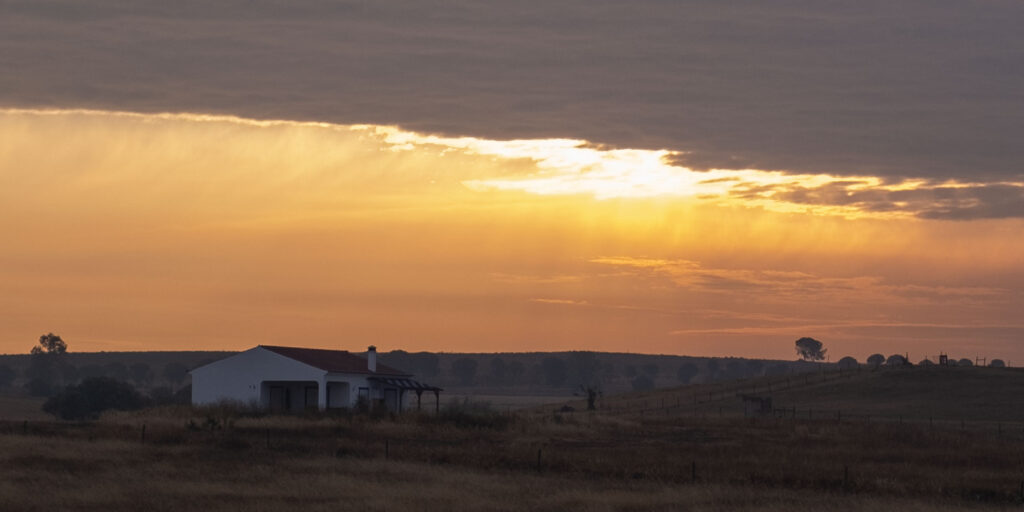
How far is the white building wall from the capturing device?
8625cm

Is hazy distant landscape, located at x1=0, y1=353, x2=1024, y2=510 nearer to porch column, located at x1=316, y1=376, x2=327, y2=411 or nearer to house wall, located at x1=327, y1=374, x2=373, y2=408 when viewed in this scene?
porch column, located at x1=316, y1=376, x2=327, y2=411

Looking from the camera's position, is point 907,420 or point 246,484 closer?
point 246,484

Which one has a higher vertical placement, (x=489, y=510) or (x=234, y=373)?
(x=234, y=373)

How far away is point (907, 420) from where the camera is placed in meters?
104

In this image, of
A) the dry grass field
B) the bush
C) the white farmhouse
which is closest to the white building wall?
the white farmhouse

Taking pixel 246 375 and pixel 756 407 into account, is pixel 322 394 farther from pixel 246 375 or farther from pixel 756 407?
pixel 756 407

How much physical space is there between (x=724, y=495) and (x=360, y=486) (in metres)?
11.4

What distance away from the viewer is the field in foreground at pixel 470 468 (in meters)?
36.8

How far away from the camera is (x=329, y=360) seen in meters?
91.4

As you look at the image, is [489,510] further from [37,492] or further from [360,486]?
[37,492]

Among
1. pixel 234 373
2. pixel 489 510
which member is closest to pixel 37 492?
pixel 489 510

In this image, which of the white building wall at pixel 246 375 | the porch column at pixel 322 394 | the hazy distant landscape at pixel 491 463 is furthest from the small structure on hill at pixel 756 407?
the white building wall at pixel 246 375

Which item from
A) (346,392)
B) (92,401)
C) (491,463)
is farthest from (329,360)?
(92,401)

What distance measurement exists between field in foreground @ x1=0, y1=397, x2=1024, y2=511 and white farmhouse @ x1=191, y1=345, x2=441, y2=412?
37.9 ft
